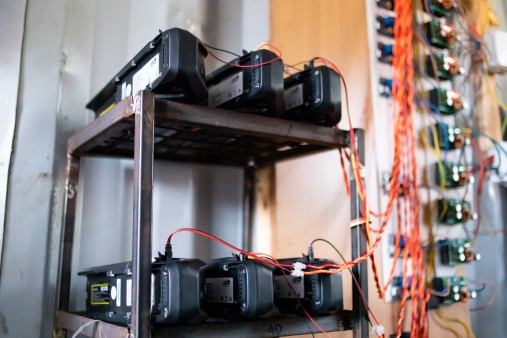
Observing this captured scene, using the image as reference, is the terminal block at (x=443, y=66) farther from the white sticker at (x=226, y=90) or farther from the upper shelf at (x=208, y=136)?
the white sticker at (x=226, y=90)

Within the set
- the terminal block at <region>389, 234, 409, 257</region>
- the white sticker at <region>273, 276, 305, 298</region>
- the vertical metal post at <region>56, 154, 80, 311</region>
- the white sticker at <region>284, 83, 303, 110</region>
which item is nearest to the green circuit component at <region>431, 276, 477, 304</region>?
the terminal block at <region>389, 234, 409, 257</region>

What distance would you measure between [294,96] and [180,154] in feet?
1.43

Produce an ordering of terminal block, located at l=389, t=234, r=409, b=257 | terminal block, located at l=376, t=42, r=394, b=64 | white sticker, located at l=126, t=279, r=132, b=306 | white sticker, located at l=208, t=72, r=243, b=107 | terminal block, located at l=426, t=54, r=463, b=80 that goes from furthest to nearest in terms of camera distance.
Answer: terminal block, located at l=426, t=54, r=463, b=80
terminal block, located at l=376, t=42, r=394, b=64
terminal block, located at l=389, t=234, r=409, b=257
white sticker, located at l=208, t=72, r=243, b=107
white sticker, located at l=126, t=279, r=132, b=306

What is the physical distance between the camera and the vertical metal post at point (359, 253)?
1042 mm

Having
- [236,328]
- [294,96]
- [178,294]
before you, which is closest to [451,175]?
[294,96]

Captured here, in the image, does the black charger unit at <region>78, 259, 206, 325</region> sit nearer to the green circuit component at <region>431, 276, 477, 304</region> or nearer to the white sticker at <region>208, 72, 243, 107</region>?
the white sticker at <region>208, 72, 243, 107</region>

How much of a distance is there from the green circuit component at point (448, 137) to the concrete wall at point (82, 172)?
0.75 m

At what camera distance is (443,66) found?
184 centimetres

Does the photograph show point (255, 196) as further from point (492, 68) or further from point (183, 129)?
point (492, 68)

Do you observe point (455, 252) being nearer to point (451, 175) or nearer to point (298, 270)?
point (451, 175)

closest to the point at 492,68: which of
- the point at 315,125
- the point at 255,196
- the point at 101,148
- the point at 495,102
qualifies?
the point at 495,102

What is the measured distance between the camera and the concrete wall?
118 cm

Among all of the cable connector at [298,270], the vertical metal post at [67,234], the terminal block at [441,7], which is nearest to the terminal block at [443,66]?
the terminal block at [441,7]

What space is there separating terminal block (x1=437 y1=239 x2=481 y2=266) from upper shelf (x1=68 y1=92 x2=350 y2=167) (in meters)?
0.70
